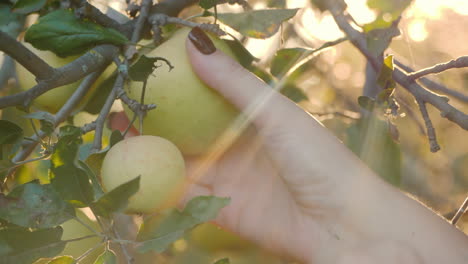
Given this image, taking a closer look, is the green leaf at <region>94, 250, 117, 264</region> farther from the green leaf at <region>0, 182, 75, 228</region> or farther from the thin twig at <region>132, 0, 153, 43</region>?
the thin twig at <region>132, 0, 153, 43</region>

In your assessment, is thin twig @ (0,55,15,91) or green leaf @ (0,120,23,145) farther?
thin twig @ (0,55,15,91)

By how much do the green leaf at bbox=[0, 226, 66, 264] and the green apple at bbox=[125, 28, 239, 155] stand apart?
0.33 metres

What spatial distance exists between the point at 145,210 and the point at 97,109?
409mm

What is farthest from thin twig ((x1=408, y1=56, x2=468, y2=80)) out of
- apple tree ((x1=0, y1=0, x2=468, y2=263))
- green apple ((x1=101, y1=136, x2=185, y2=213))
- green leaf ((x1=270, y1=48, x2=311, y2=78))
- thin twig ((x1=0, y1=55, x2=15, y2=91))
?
thin twig ((x1=0, y1=55, x2=15, y2=91))

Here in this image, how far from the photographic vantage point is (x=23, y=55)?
795 mm

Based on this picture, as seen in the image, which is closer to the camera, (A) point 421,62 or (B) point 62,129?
(B) point 62,129

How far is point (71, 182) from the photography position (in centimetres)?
78

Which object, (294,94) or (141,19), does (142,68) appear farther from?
(294,94)

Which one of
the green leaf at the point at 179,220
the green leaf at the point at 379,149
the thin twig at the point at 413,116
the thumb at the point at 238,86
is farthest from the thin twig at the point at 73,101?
the thin twig at the point at 413,116

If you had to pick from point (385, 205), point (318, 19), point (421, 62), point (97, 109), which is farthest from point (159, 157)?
point (421, 62)

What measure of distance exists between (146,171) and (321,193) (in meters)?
0.44

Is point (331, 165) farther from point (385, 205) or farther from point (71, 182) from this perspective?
point (71, 182)

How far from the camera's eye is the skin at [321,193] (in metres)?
1.06

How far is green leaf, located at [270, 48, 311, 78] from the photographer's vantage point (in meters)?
1.16
